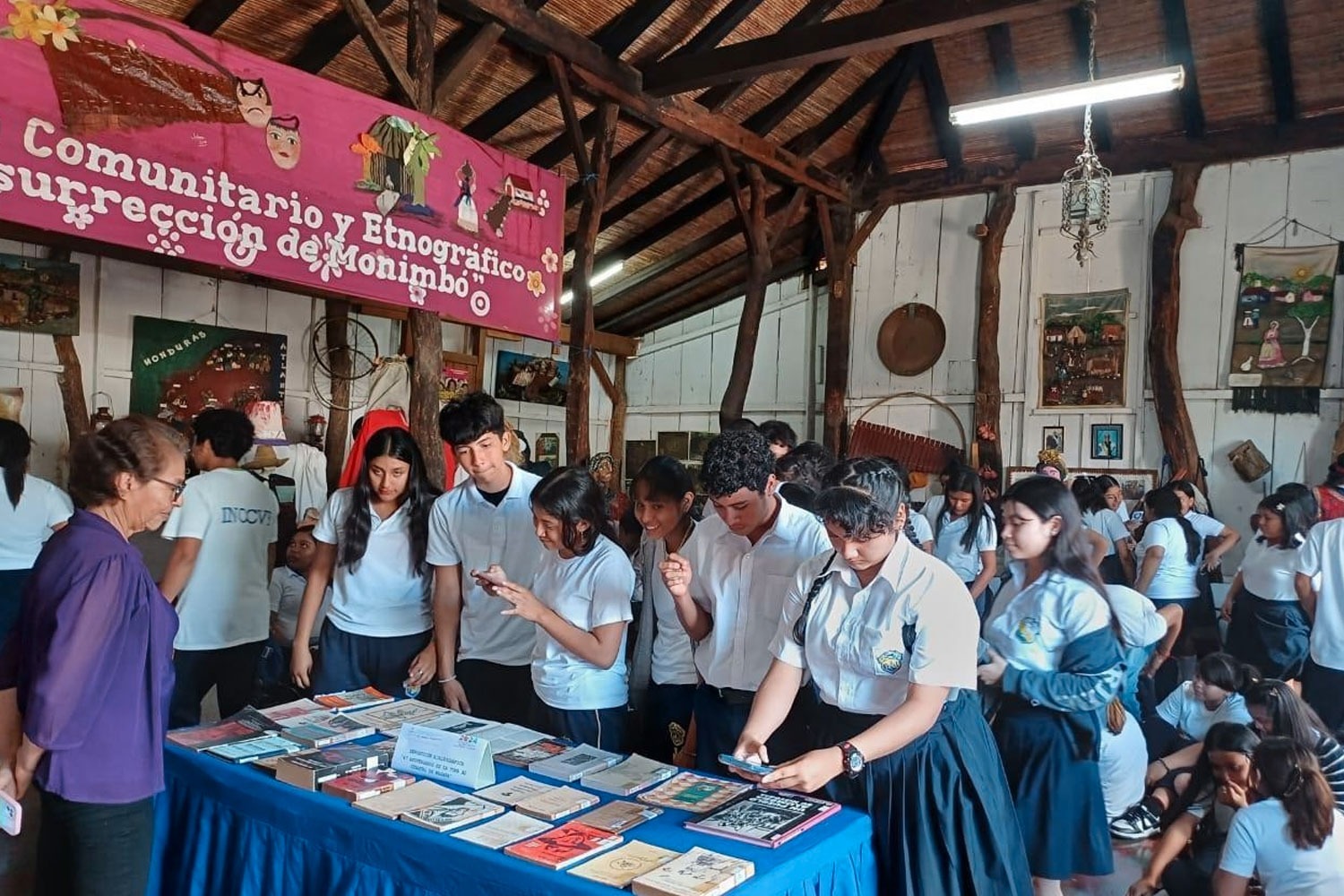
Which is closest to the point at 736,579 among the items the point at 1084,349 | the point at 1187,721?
the point at 1187,721

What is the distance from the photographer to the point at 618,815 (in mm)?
1851

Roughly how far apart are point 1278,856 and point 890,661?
1439 mm

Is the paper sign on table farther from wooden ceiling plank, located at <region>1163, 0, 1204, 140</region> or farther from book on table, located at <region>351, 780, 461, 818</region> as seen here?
wooden ceiling plank, located at <region>1163, 0, 1204, 140</region>

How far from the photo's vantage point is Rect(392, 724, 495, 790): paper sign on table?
1.99 meters

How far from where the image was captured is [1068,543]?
2.52 metres

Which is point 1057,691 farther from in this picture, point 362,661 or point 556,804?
point 362,661

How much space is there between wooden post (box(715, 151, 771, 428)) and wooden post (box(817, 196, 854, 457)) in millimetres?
1140

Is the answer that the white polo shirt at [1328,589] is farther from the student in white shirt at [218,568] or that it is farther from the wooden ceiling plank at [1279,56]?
the wooden ceiling plank at [1279,56]

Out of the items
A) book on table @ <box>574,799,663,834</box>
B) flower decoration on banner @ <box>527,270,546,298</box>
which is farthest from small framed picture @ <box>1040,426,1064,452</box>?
book on table @ <box>574,799,663,834</box>

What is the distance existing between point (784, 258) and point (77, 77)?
24.4ft

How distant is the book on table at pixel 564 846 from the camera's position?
1616mm

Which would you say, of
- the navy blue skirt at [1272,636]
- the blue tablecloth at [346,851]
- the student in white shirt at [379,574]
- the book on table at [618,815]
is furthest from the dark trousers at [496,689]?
the navy blue skirt at [1272,636]

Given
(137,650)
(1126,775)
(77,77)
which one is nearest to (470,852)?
(137,650)

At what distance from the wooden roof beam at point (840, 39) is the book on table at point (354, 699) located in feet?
15.2
